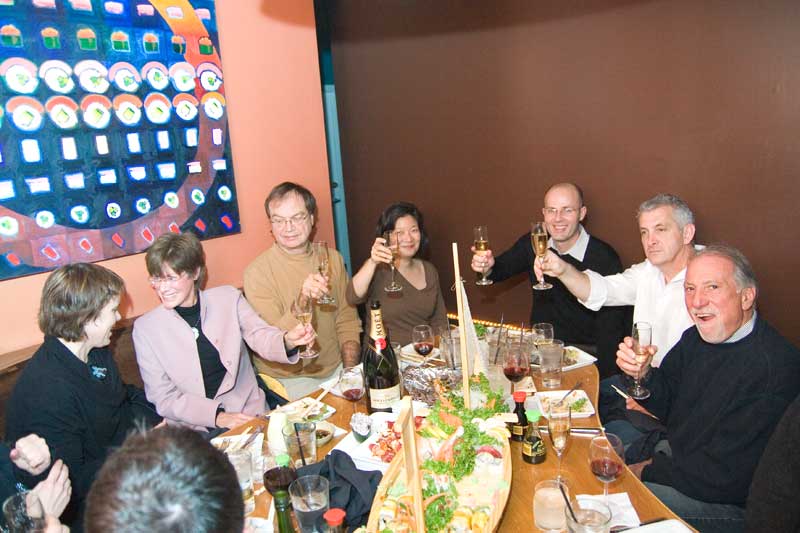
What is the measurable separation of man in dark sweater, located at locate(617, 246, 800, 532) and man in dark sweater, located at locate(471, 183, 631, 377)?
1149mm

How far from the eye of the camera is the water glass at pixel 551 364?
2.25m

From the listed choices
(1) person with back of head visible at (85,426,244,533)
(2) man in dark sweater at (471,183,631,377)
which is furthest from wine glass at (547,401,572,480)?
(2) man in dark sweater at (471,183,631,377)

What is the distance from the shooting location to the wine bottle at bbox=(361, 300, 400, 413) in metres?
2.04

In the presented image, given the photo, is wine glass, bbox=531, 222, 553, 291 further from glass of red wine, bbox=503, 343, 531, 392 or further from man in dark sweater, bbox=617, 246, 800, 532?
glass of red wine, bbox=503, 343, 531, 392

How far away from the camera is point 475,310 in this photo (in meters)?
4.45

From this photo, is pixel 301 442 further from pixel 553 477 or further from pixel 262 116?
pixel 262 116

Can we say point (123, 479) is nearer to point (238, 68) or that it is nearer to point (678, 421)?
point (678, 421)

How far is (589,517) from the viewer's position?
4.67 feet

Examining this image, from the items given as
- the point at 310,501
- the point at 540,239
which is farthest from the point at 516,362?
the point at 540,239

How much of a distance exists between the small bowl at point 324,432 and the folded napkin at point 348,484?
238mm

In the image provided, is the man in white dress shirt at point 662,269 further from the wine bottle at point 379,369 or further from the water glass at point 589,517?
the water glass at point 589,517

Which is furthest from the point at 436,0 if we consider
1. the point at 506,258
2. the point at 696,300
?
the point at 696,300

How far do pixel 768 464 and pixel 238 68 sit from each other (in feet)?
11.2

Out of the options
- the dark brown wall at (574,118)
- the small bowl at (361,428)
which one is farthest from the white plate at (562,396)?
the dark brown wall at (574,118)
